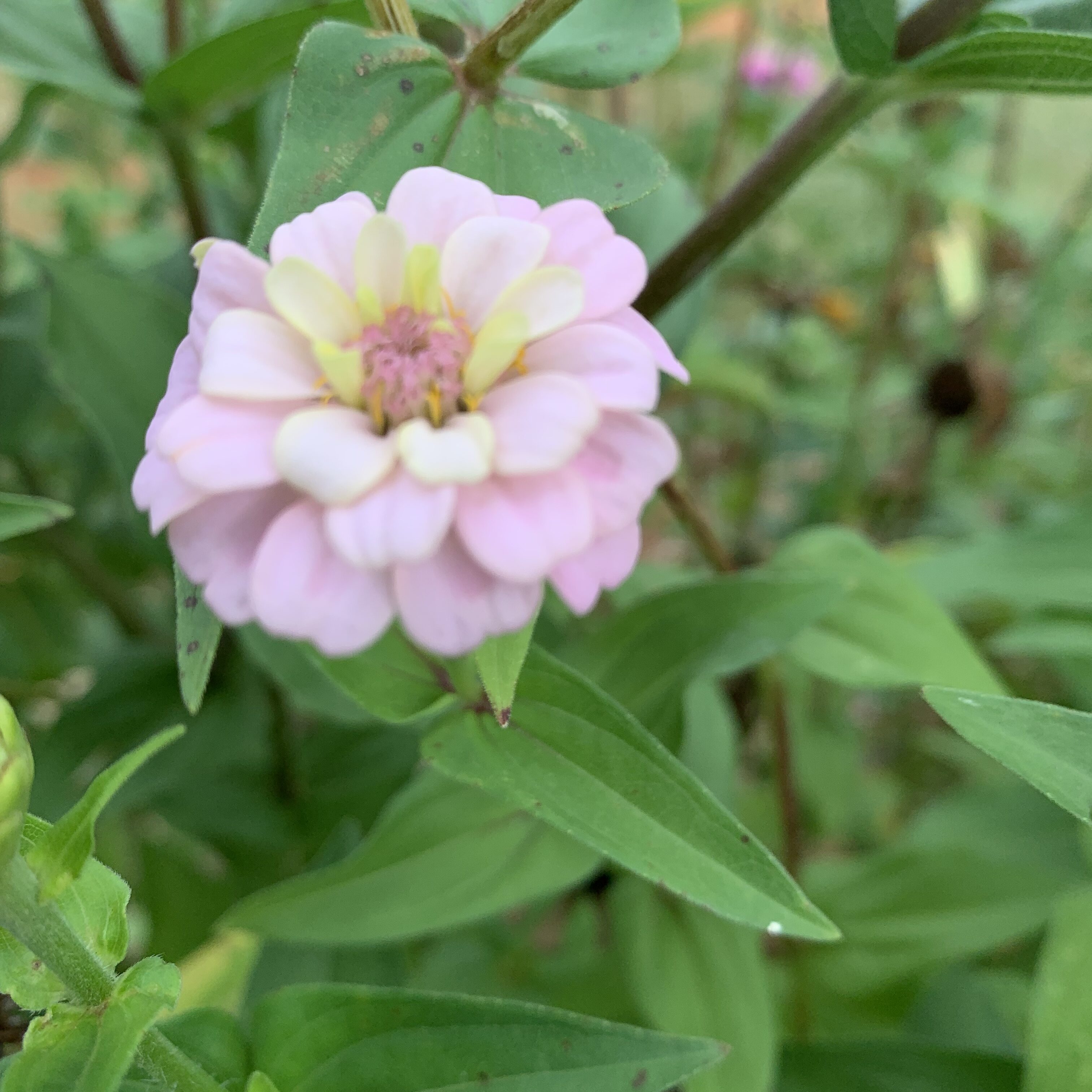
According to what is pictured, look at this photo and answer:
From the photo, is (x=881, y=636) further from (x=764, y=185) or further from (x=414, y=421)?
(x=414, y=421)

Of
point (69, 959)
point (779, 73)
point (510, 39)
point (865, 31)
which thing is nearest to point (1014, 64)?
point (865, 31)

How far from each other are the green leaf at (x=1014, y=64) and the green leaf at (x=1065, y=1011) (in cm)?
30

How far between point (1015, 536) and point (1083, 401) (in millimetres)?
675

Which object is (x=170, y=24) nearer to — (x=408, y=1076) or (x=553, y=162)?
(x=553, y=162)

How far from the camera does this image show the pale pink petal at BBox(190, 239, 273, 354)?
0.21m

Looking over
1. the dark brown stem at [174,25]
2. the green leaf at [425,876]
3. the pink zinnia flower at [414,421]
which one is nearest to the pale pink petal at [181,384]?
the pink zinnia flower at [414,421]

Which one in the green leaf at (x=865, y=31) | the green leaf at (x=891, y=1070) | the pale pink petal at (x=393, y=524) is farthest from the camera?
the green leaf at (x=891, y=1070)

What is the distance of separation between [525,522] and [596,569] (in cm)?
3

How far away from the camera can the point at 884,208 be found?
3.57 ft

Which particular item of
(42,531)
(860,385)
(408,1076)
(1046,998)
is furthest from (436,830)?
(860,385)

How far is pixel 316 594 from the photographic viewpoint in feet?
0.61

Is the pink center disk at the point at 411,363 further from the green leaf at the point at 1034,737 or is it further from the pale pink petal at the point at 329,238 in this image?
the green leaf at the point at 1034,737

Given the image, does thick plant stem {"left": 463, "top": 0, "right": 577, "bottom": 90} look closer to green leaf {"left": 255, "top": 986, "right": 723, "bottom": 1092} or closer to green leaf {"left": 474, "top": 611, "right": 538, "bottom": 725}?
green leaf {"left": 474, "top": 611, "right": 538, "bottom": 725}

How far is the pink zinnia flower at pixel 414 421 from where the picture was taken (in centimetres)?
18
